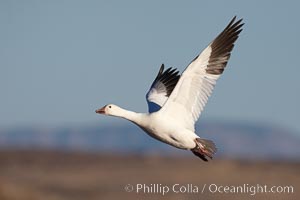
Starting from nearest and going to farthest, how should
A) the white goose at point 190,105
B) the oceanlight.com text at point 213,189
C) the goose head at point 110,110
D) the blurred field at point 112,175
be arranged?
the white goose at point 190,105
the goose head at point 110,110
the blurred field at point 112,175
the oceanlight.com text at point 213,189

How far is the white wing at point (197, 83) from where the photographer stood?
16.1m

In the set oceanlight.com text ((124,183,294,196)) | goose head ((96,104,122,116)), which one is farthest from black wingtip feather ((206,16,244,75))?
oceanlight.com text ((124,183,294,196))

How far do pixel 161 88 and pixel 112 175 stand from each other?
32775mm

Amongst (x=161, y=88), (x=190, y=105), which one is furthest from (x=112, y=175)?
(x=190, y=105)

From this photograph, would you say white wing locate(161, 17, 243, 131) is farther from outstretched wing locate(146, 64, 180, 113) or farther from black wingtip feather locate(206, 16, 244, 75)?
outstretched wing locate(146, 64, 180, 113)

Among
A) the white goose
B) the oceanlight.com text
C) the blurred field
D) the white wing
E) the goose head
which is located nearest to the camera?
the white goose

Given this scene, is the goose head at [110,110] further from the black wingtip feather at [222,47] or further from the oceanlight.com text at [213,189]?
the oceanlight.com text at [213,189]

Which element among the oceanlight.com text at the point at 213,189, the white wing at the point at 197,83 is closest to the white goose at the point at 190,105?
the white wing at the point at 197,83

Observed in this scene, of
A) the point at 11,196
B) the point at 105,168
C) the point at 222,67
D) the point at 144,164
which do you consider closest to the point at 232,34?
the point at 222,67

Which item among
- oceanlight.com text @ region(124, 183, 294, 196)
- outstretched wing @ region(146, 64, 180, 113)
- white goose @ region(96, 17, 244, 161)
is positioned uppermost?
oceanlight.com text @ region(124, 183, 294, 196)

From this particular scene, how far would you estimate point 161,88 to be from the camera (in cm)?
1828

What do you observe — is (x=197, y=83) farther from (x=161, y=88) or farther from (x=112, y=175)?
(x=112, y=175)

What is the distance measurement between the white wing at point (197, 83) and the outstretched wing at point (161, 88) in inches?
50.9

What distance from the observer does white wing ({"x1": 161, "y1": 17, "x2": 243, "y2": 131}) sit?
16.1 m
